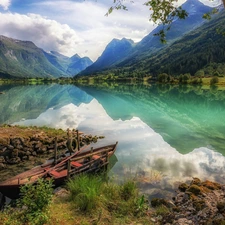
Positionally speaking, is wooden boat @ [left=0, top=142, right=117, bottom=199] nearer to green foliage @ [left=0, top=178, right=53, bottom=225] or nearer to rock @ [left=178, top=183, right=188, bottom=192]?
green foliage @ [left=0, top=178, right=53, bottom=225]

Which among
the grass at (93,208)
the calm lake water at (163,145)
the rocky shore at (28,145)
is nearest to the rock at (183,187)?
the calm lake water at (163,145)

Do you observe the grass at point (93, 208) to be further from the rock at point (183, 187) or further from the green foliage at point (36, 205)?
the rock at point (183, 187)

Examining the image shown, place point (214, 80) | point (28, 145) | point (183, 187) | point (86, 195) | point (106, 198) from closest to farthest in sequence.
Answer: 1. point (86, 195)
2. point (106, 198)
3. point (183, 187)
4. point (28, 145)
5. point (214, 80)

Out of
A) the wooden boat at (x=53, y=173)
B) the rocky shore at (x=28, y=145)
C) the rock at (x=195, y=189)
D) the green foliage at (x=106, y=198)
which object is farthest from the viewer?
the rocky shore at (x=28, y=145)

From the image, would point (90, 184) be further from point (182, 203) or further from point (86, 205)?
point (182, 203)

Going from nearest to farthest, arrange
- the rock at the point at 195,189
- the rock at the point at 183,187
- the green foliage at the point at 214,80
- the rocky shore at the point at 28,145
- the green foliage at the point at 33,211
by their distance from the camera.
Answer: the green foliage at the point at 33,211 < the rock at the point at 195,189 < the rock at the point at 183,187 < the rocky shore at the point at 28,145 < the green foliage at the point at 214,80

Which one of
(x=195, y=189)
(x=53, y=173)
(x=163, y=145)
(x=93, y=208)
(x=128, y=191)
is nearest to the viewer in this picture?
(x=93, y=208)

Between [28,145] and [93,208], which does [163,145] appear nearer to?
[28,145]

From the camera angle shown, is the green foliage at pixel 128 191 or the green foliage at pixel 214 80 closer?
the green foliage at pixel 128 191

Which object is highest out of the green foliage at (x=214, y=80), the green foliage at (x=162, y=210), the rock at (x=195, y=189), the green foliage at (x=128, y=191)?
the green foliage at (x=214, y=80)

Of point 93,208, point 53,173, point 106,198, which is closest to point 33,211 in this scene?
point 93,208

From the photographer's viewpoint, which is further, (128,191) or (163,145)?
(163,145)

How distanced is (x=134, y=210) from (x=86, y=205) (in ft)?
9.24

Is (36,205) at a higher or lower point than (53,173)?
higher
